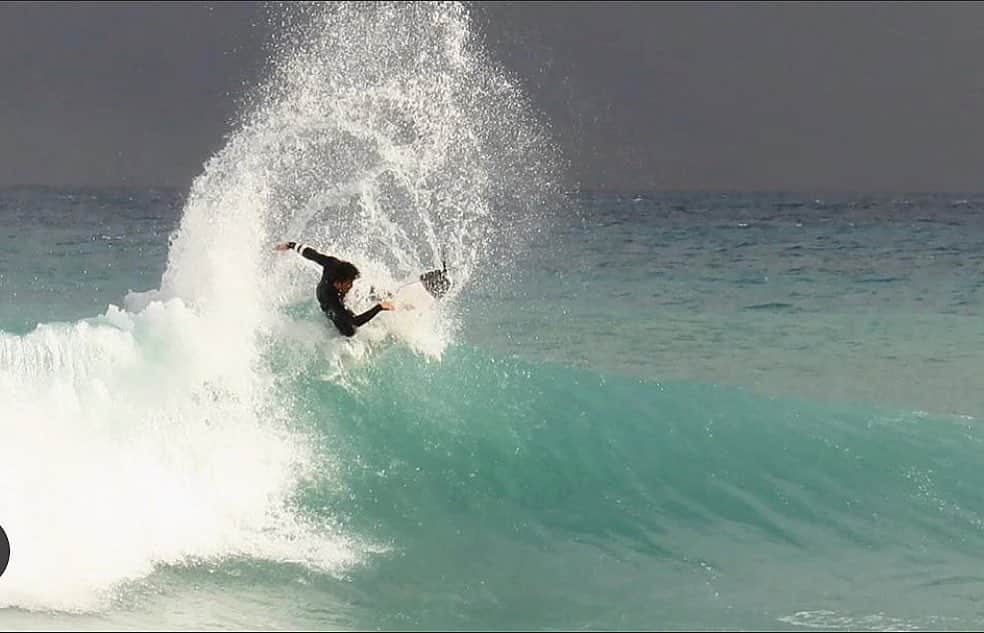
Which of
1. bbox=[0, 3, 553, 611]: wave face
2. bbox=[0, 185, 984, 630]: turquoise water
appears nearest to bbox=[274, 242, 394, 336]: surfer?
bbox=[0, 3, 553, 611]: wave face

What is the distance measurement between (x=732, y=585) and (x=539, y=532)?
1.79m

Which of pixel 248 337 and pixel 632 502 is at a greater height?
pixel 248 337

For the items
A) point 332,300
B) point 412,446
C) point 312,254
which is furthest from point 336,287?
point 412,446

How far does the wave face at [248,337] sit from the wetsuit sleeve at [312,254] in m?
0.97

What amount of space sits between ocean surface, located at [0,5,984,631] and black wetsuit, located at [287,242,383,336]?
679mm

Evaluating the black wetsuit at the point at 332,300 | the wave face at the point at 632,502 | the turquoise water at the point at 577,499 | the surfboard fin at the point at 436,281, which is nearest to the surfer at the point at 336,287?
the black wetsuit at the point at 332,300

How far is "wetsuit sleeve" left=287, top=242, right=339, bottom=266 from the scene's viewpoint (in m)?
9.45

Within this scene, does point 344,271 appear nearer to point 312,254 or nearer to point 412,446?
point 312,254

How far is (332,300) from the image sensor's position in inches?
387

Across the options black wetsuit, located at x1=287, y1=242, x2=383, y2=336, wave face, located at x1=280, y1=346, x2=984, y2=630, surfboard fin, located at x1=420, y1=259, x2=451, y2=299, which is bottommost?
wave face, located at x1=280, y1=346, x2=984, y2=630

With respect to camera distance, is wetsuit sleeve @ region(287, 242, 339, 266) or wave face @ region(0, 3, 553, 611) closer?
wave face @ region(0, 3, 553, 611)

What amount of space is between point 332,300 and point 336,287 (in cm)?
16

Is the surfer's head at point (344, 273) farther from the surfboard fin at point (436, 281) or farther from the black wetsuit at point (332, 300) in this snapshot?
the surfboard fin at point (436, 281)

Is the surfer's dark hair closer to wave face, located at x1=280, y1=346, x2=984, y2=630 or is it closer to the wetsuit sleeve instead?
the wetsuit sleeve
